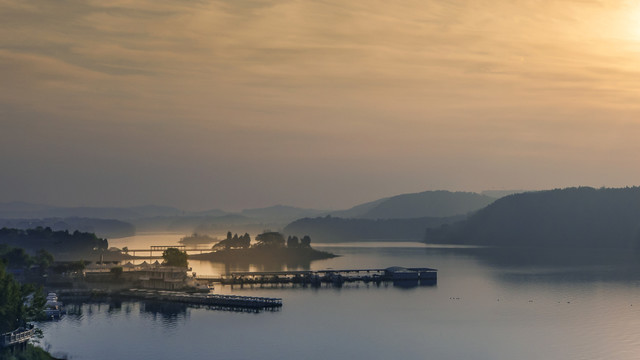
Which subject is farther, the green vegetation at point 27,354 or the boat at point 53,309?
the boat at point 53,309

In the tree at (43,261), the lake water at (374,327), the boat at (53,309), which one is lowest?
the lake water at (374,327)

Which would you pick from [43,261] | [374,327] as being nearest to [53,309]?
[374,327]

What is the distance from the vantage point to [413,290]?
14788 centimetres

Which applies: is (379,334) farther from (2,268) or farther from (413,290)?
(413,290)

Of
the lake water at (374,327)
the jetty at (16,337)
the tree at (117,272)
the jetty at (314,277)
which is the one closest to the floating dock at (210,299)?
the lake water at (374,327)

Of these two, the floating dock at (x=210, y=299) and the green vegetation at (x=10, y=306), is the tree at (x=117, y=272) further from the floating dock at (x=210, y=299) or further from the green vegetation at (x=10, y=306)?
the green vegetation at (x=10, y=306)

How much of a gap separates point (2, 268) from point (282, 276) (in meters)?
103

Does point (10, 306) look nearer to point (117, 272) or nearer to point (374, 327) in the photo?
point (374, 327)

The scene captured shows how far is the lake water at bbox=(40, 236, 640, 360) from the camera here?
81.4 m

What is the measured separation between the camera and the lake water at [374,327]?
3206 inches

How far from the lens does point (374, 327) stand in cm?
9862

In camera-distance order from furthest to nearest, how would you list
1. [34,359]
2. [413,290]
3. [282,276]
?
[282,276], [413,290], [34,359]

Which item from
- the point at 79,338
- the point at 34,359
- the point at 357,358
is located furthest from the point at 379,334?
the point at 34,359

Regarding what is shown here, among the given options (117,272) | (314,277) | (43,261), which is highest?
(43,261)
